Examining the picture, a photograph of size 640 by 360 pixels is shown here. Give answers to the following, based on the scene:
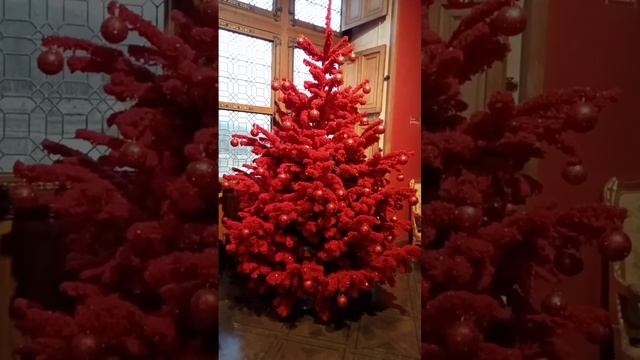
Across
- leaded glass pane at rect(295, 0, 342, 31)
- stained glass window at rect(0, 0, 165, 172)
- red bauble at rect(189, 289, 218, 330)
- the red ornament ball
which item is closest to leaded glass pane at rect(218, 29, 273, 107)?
leaded glass pane at rect(295, 0, 342, 31)

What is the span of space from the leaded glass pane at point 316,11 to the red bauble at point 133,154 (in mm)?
1202

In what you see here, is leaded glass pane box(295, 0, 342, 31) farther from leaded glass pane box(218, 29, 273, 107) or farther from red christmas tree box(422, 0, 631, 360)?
red christmas tree box(422, 0, 631, 360)

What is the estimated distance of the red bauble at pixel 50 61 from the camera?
1.33 ft

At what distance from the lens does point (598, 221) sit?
1.42 ft

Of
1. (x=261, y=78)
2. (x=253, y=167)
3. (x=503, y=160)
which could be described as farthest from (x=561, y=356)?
(x=261, y=78)

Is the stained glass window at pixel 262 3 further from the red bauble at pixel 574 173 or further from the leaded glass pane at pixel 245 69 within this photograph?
the red bauble at pixel 574 173

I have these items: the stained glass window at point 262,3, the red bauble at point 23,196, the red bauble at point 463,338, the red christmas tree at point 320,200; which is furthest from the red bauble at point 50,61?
the stained glass window at point 262,3

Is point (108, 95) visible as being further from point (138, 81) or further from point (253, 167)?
point (253, 167)

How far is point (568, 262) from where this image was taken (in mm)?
465

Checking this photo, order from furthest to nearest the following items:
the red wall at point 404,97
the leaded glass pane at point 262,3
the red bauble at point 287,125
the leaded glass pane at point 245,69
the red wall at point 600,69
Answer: the leaded glass pane at point 262,3 → the leaded glass pane at point 245,69 → the red wall at point 404,97 → the red bauble at point 287,125 → the red wall at point 600,69

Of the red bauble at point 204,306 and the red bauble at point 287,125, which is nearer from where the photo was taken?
the red bauble at point 204,306

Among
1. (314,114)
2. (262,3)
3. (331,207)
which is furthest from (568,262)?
(262,3)

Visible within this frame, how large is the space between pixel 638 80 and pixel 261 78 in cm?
139

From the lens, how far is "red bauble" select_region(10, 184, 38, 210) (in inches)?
16.5
